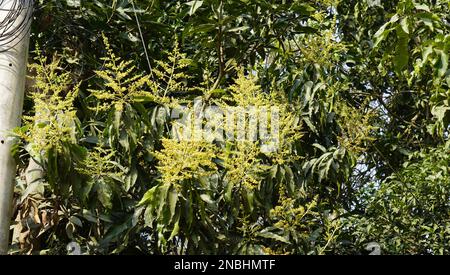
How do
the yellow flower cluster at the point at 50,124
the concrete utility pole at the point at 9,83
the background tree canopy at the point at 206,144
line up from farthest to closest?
the background tree canopy at the point at 206,144 → the yellow flower cluster at the point at 50,124 → the concrete utility pole at the point at 9,83

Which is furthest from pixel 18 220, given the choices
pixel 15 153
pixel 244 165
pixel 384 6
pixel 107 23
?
pixel 384 6

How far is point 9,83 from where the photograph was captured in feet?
7.37

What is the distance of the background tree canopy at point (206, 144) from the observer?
2.44 meters

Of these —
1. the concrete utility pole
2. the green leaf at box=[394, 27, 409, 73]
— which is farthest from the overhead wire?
the green leaf at box=[394, 27, 409, 73]

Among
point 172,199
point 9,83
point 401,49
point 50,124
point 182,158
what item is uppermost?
point 401,49

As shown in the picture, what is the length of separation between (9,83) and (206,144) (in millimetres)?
672

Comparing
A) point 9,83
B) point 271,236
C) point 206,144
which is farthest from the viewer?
point 271,236

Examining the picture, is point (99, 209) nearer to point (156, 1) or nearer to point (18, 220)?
point (18, 220)

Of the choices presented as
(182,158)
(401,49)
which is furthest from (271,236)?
(401,49)

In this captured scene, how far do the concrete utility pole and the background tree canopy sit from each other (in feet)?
0.17

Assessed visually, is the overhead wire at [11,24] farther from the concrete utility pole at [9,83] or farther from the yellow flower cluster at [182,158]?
the yellow flower cluster at [182,158]

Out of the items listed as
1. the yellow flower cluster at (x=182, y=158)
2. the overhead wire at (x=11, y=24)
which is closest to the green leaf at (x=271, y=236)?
the yellow flower cluster at (x=182, y=158)

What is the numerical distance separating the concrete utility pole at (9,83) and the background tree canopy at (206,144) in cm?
5

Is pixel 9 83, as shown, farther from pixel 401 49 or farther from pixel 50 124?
pixel 401 49
